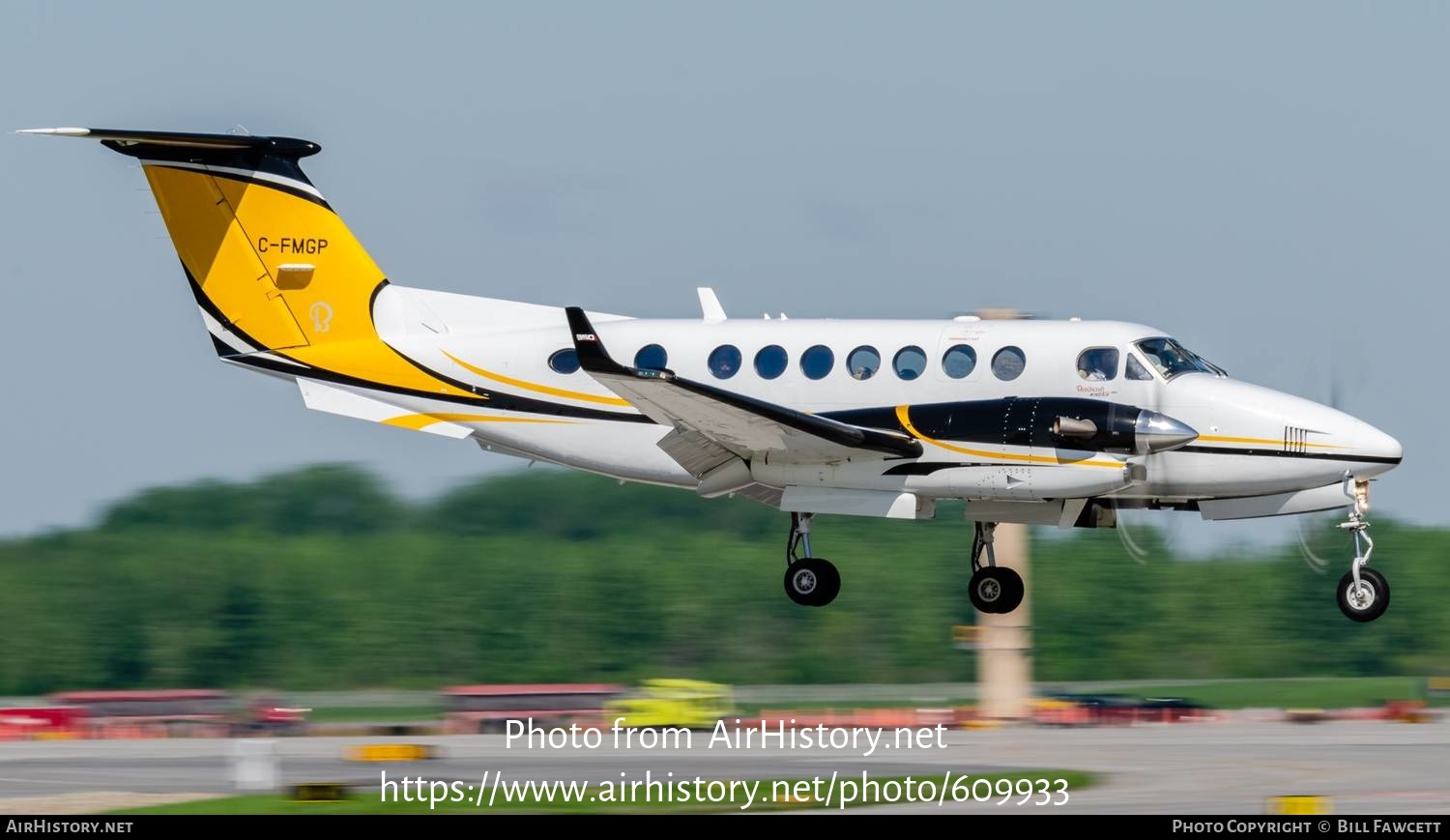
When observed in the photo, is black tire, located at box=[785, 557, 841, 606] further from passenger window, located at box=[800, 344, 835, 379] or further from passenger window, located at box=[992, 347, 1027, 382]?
passenger window, located at box=[992, 347, 1027, 382]

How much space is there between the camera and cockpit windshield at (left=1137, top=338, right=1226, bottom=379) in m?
19.7

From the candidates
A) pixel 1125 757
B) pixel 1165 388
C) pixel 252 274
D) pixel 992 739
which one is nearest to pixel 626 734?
pixel 992 739

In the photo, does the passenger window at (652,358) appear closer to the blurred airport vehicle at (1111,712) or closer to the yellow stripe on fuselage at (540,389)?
the yellow stripe on fuselage at (540,389)

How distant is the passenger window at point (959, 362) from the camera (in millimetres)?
19875

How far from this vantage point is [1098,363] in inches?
774

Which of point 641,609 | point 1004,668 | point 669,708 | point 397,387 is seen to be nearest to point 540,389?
point 397,387

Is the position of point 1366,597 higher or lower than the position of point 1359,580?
lower

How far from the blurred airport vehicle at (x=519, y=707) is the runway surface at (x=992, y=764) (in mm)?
1034

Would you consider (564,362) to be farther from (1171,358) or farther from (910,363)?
(1171,358)

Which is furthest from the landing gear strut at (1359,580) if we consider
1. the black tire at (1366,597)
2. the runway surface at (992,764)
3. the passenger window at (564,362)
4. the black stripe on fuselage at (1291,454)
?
the passenger window at (564,362)

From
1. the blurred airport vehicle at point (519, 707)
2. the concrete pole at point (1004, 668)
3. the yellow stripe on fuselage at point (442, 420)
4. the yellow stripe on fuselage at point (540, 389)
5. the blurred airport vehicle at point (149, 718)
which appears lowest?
the blurred airport vehicle at point (149, 718)

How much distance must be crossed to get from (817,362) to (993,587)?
3.24m
